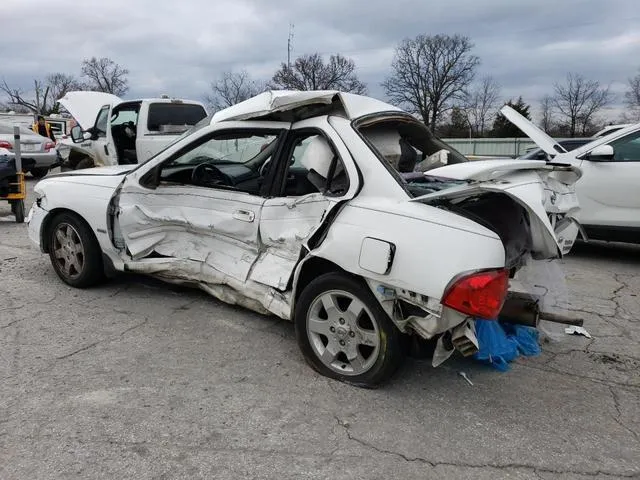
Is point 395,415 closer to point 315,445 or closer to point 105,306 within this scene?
point 315,445

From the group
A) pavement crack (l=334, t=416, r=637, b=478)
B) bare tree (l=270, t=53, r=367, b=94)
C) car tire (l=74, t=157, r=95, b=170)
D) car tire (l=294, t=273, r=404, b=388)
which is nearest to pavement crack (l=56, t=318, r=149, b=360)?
car tire (l=294, t=273, r=404, b=388)

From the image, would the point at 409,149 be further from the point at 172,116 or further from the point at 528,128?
the point at 172,116

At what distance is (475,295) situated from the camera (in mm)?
2689

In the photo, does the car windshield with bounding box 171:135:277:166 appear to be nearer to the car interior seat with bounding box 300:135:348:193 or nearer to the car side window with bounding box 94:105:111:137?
the car interior seat with bounding box 300:135:348:193

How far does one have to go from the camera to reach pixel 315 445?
270 centimetres

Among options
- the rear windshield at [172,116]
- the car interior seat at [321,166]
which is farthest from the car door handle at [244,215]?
the rear windshield at [172,116]

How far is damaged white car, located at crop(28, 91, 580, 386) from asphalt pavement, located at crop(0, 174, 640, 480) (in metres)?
0.31

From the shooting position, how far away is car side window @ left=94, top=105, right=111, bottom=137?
10.9 m

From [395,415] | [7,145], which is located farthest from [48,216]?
[7,145]

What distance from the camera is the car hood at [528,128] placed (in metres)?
4.31

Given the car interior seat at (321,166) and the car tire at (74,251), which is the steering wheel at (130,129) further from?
the car interior seat at (321,166)

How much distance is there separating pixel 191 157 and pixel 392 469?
2.98 m

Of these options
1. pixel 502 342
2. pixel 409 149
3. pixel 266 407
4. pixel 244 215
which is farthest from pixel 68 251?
pixel 502 342

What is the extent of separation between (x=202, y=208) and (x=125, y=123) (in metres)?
7.32
